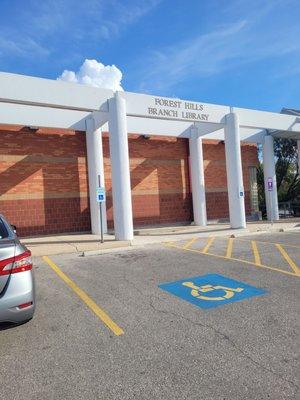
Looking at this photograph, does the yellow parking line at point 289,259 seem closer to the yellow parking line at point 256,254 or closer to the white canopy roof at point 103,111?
the yellow parking line at point 256,254

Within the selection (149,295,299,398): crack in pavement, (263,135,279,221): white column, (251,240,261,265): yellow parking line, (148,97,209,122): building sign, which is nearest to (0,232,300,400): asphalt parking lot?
(149,295,299,398): crack in pavement

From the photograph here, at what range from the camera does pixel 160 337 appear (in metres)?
4.72

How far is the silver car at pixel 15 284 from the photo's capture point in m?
4.47

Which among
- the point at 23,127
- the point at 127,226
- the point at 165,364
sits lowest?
the point at 165,364

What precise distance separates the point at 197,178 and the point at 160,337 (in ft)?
55.9

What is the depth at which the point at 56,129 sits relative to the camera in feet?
61.6

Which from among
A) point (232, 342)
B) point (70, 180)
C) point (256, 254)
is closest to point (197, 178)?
point (70, 180)

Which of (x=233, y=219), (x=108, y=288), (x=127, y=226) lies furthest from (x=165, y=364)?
(x=233, y=219)

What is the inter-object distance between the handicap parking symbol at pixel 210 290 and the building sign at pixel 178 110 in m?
10.5

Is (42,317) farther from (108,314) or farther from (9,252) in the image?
(9,252)

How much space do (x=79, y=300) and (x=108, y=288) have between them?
84cm

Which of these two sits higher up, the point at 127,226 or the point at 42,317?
the point at 127,226

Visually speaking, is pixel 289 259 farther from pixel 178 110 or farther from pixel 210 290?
pixel 178 110

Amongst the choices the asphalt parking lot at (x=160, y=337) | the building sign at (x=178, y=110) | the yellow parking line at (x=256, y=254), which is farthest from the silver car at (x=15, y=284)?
the building sign at (x=178, y=110)
